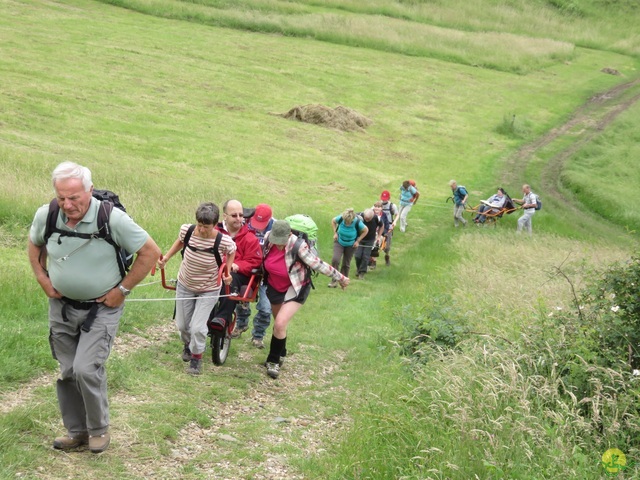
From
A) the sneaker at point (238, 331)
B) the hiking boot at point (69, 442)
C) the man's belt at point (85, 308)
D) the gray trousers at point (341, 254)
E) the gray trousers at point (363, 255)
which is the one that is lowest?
the gray trousers at point (363, 255)

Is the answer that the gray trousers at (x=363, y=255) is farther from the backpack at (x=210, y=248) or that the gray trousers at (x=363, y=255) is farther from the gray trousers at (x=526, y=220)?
the backpack at (x=210, y=248)

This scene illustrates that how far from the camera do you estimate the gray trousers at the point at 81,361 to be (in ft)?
19.4

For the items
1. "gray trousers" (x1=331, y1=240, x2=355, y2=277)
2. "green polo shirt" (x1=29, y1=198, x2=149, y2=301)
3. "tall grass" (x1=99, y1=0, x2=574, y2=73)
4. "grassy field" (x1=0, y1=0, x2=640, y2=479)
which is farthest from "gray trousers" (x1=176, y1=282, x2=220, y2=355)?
"tall grass" (x1=99, y1=0, x2=574, y2=73)

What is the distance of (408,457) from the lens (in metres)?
6.27

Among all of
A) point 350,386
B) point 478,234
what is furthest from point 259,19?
point 350,386

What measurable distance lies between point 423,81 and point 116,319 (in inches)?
1550

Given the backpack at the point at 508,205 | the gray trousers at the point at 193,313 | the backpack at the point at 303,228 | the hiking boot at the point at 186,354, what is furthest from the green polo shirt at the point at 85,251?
the backpack at the point at 508,205

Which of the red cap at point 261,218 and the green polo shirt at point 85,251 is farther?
the red cap at point 261,218

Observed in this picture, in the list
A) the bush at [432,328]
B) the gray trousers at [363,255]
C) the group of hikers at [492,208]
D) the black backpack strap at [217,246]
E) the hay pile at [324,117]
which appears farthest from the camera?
the hay pile at [324,117]

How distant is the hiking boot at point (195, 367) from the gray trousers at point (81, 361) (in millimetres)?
2599

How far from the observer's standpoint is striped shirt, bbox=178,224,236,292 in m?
8.73

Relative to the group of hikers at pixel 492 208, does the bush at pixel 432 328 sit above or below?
above

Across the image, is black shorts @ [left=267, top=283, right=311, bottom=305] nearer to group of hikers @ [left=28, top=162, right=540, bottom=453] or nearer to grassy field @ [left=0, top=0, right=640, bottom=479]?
group of hikers @ [left=28, top=162, right=540, bottom=453]

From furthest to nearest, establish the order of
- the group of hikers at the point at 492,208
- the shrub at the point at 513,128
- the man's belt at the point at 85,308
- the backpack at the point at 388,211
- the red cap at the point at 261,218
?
the shrub at the point at 513,128 → the group of hikers at the point at 492,208 → the backpack at the point at 388,211 → the red cap at the point at 261,218 → the man's belt at the point at 85,308
